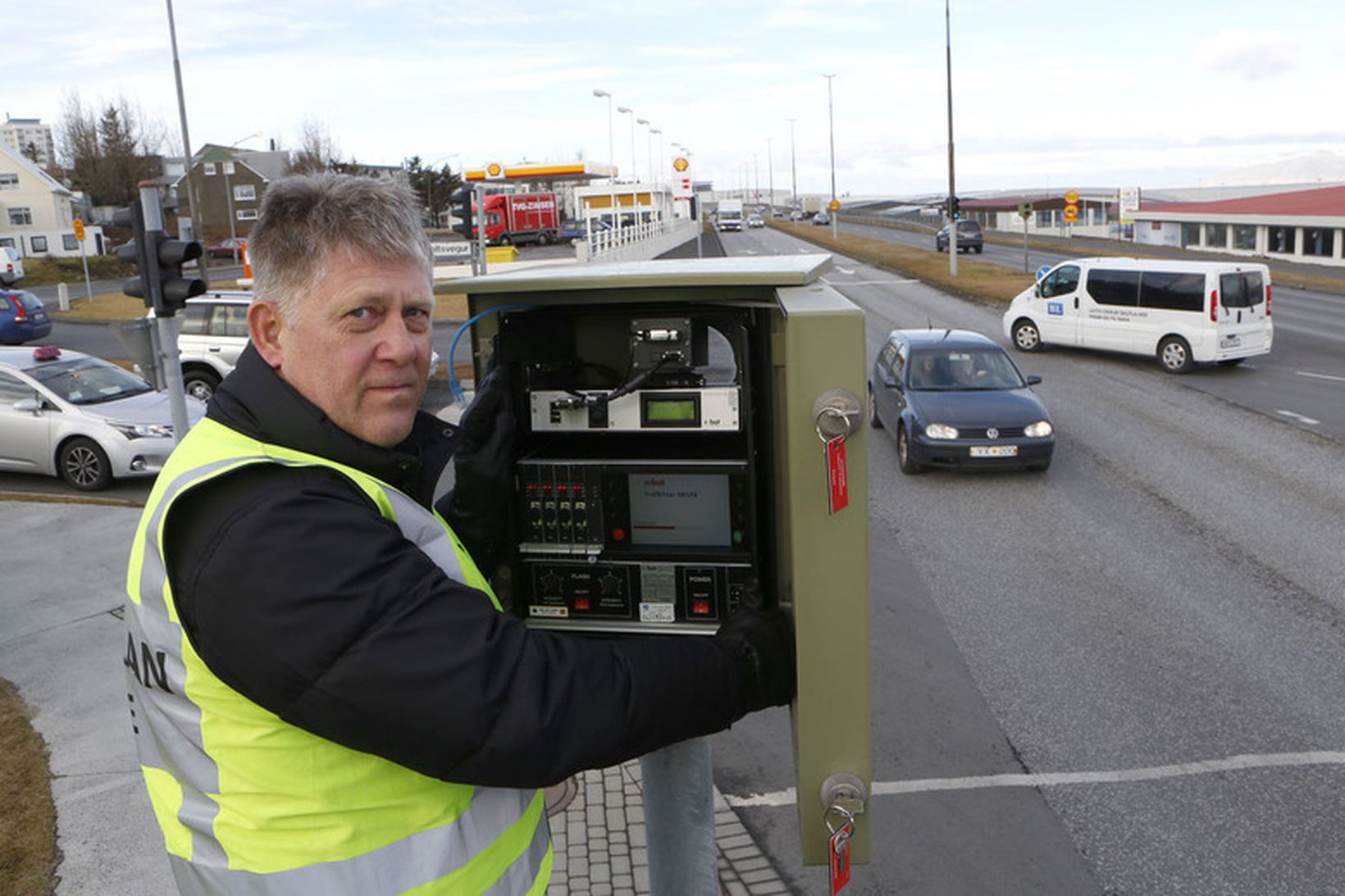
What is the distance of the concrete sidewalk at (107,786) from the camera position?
5043 mm

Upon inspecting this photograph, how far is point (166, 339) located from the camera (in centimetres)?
867

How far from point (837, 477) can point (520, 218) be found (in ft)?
224

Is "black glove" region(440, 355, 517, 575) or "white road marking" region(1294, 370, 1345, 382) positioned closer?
"black glove" region(440, 355, 517, 575)

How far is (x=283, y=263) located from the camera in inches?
75.6

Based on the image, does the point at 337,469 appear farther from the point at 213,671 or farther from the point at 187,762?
the point at 187,762

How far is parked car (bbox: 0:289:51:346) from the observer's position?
2795cm

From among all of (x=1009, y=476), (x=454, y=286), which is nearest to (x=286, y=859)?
(x=454, y=286)

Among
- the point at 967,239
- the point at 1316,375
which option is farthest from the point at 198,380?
the point at 967,239

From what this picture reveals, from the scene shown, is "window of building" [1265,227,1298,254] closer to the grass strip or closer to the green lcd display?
the grass strip

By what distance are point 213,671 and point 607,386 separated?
1.77m

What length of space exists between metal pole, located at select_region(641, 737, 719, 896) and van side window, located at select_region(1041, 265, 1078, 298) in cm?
2017

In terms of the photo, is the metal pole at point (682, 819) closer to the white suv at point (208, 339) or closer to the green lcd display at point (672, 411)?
the green lcd display at point (672, 411)

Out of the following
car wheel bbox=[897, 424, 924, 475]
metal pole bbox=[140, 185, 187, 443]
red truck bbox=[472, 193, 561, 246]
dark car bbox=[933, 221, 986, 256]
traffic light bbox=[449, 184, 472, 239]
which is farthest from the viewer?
red truck bbox=[472, 193, 561, 246]

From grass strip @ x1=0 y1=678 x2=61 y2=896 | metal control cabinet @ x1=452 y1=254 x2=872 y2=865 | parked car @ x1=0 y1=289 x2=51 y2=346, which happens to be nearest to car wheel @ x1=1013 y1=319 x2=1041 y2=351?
grass strip @ x1=0 y1=678 x2=61 y2=896
